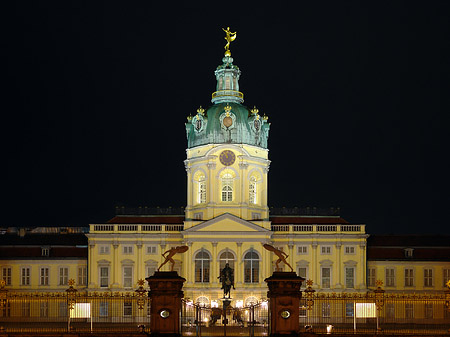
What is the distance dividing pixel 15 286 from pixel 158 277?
50295 millimetres

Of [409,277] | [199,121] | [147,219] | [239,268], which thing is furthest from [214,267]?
[409,277]

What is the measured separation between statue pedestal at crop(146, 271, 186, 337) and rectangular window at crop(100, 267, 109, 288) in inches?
1860

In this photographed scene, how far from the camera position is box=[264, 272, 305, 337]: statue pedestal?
183ft

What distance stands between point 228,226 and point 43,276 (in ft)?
61.6

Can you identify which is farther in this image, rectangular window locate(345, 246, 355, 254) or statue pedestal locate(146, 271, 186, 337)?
rectangular window locate(345, 246, 355, 254)

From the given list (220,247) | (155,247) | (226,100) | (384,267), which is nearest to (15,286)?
(155,247)

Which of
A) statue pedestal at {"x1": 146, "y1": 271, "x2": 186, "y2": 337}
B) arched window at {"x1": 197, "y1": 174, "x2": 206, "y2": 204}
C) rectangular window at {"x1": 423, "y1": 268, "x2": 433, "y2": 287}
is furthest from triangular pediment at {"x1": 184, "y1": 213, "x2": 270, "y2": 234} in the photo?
statue pedestal at {"x1": 146, "y1": 271, "x2": 186, "y2": 337}

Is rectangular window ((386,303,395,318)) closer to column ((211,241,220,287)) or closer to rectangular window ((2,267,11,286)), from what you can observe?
column ((211,241,220,287))

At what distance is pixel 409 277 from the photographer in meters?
104

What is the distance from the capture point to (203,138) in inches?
4151

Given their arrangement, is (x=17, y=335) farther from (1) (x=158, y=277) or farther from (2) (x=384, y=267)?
(2) (x=384, y=267)

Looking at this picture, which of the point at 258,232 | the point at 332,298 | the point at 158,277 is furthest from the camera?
the point at 258,232

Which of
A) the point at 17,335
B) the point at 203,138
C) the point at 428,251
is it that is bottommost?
the point at 17,335

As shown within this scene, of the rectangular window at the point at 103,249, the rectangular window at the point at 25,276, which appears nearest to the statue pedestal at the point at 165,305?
the rectangular window at the point at 103,249
